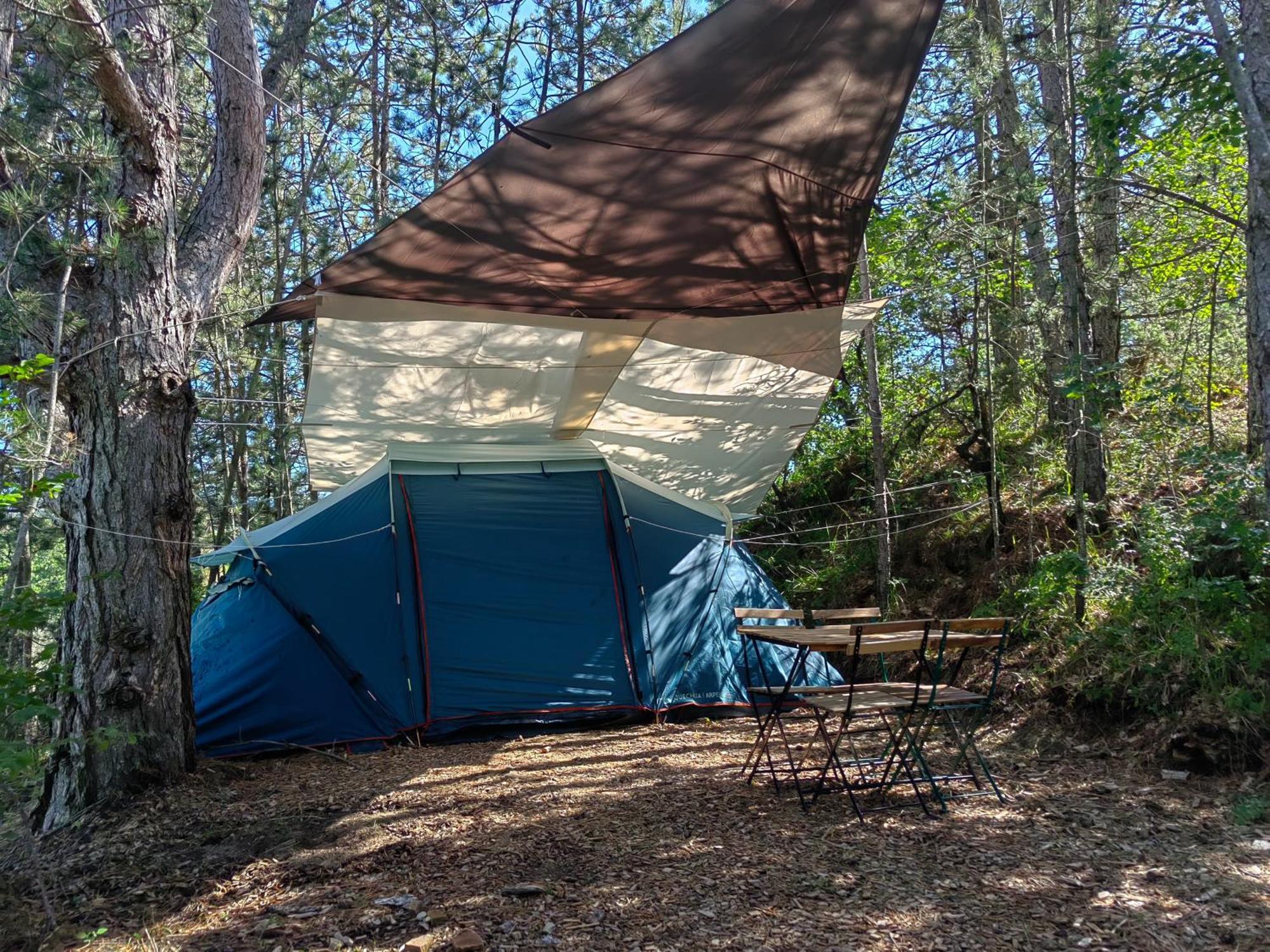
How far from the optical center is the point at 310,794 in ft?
12.5

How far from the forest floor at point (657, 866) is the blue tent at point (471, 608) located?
962 millimetres

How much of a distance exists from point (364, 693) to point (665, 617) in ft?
6.02

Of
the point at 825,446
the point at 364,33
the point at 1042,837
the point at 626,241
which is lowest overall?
the point at 1042,837

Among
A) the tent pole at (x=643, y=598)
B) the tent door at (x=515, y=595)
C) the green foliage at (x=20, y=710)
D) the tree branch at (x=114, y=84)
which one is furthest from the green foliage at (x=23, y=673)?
the tent pole at (x=643, y=598)

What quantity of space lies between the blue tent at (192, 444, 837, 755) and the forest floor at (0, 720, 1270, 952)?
37.9 inches

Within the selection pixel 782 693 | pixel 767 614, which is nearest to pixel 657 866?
pixel 782 693

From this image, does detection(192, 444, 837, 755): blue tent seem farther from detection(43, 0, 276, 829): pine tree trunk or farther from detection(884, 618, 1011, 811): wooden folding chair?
detection(884, 618, 1011, 811): wooden folding chair

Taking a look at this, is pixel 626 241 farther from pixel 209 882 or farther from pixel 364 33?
pixel 364 33

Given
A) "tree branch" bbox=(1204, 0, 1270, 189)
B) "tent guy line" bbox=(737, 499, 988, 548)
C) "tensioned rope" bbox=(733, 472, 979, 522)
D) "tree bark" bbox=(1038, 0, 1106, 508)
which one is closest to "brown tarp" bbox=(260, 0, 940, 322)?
"tree branch" bbox=(1204, 0, 1270, 189)

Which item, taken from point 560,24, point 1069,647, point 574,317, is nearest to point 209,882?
point 574,317

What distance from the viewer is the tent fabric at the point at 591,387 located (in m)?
4.54

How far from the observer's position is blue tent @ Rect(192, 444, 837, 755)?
4977 mm

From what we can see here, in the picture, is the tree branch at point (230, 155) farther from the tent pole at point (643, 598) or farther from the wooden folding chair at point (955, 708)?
the wooden folding chair at point (955, 708)

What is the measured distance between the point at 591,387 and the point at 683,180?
199 centimetres
